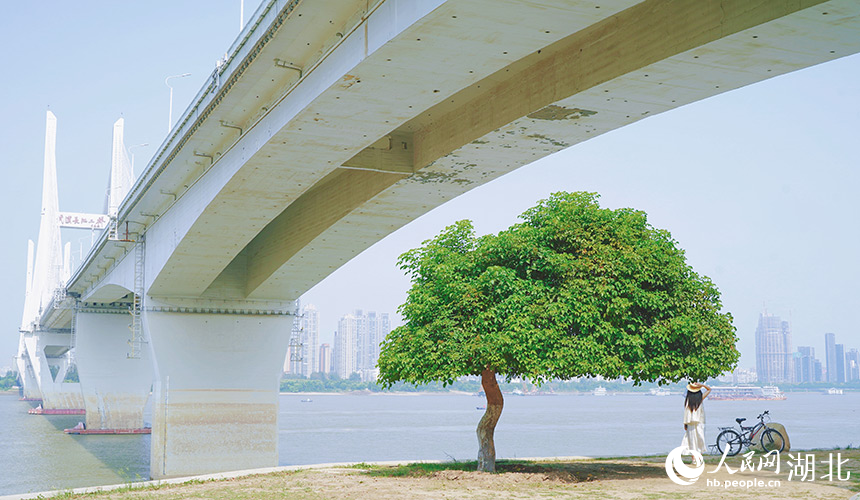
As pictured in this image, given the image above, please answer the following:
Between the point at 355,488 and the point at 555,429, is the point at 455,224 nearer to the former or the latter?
the point at 355,488

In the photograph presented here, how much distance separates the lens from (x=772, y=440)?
16.3m

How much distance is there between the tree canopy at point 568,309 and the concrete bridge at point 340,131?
168 centimetres

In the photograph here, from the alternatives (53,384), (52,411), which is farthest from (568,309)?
(53,384)

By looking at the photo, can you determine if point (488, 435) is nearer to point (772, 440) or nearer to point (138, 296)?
point (772, 440)

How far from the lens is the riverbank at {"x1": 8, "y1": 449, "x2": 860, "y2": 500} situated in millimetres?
11219

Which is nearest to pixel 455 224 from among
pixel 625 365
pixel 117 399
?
pixel 625 365

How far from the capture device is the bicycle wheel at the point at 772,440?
638 inches

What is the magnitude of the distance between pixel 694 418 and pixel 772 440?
3321mm

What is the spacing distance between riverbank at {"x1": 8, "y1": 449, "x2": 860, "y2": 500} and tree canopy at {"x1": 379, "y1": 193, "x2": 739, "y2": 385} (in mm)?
1585

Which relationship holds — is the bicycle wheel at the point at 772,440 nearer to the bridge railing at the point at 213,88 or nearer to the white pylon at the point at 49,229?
the bridge railing at the point at 213,88

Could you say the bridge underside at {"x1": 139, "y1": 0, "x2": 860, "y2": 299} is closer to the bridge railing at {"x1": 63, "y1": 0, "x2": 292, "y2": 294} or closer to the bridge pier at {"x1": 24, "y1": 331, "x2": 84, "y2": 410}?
the bridge railing at {"x1": 63, "y1": 0, "x2": 292, "y2": 294}

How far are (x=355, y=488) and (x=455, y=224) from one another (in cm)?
503

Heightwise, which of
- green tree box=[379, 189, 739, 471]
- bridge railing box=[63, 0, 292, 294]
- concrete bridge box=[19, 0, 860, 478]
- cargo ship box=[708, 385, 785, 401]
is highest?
bridge railing box=[63, 0, 292, 294]

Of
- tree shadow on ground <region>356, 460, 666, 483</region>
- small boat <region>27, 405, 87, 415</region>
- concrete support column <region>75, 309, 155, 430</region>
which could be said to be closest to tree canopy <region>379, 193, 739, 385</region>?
tree shadow on ground <region>356, 460, 666, 483</region>
